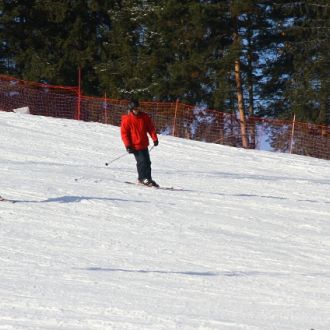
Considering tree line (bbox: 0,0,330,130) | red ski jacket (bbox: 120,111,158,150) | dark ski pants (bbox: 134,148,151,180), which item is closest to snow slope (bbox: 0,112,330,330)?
dark ski pants (bbox: 134,148,151,180)

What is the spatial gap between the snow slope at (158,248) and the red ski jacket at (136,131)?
0.71 m

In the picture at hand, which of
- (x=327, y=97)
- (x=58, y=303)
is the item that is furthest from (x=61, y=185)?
(x=327, y=97)

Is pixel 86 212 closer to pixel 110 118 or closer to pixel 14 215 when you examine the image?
pixel 14 215

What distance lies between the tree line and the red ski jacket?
56.7ft

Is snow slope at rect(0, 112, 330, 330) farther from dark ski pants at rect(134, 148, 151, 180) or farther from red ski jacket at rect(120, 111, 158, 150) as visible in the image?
red ski jacket at rect(120, 111, 158, 150)

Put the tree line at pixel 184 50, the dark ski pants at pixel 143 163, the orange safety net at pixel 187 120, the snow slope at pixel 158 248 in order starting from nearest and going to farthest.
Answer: the snow slope at pixel 158 248 → the dark ski pants at pixel 143 163 → the orange safety net at pixel 187 120 → the tree line at pixel 184 50

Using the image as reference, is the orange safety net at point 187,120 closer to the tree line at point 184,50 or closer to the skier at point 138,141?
the tree line at point 184,50

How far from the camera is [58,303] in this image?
609 centimetres

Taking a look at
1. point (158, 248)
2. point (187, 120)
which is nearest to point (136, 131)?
point (158, 248)

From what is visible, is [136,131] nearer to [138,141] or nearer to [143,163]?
[138,141]

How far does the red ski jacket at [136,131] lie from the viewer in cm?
1348

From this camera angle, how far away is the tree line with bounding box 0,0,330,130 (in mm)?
31438

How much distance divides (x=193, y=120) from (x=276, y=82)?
871 cm

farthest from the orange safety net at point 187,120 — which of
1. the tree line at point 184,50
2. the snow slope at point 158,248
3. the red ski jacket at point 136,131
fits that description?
the red ski jacket at point 136,131
